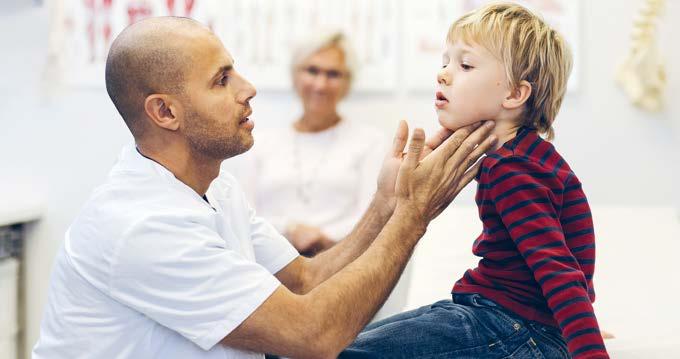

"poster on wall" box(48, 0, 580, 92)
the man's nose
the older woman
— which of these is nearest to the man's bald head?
the man's nose

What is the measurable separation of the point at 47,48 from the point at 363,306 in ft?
7.53

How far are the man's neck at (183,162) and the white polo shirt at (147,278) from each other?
1.5 inches

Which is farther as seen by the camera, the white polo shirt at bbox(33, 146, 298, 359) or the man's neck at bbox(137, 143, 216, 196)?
the man's neck at bbox(137, 143, 216, 196)

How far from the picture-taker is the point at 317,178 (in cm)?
277

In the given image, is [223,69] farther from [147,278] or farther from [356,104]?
[356,104]

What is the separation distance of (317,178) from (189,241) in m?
1.47

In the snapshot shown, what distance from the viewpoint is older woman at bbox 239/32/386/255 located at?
9.05ft

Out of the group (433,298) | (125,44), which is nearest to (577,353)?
(433,298)

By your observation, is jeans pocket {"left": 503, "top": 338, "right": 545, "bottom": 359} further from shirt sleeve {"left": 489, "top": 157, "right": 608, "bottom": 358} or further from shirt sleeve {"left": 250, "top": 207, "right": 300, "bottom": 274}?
A: shirt sleeve {"left": 250, "top": 207, "right": 300, "bottom": 274}

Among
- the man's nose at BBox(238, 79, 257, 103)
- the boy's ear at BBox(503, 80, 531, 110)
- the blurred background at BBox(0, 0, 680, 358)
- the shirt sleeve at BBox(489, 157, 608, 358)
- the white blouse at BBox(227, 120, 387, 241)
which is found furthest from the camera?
the white blouse at BBox(227, 120, 387, 241)

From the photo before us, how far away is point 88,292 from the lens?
138cm

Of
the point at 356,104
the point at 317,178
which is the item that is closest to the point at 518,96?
the point at 317,178

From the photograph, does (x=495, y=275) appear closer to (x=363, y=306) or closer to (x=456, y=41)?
(x=363, y=306)

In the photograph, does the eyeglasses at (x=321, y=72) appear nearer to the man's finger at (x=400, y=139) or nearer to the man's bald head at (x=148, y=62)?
the man's finger at (x=400, y=139)
